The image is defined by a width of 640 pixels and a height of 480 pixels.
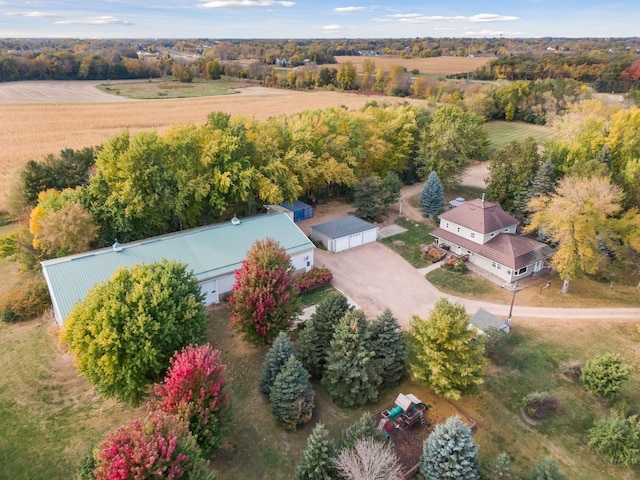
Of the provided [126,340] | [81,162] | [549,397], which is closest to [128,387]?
[126,340]

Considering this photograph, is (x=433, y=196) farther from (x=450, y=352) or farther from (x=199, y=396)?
(x=199, y=396)

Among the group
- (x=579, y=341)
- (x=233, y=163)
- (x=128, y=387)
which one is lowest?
(x=579, y=341)

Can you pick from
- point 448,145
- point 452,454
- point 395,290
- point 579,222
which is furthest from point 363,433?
point 448,145

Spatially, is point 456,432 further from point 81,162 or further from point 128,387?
point 81,162

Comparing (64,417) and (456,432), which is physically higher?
(456,432)

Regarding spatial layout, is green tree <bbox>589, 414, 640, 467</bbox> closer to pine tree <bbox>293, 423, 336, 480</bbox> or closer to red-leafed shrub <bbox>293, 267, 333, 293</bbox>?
pine tree <bbox>293, 423, 336, 480</bbox>

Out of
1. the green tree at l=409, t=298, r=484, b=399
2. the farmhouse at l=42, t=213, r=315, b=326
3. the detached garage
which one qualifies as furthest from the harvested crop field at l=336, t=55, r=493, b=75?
the green tree at l=409, t=298, r=484, b=399
